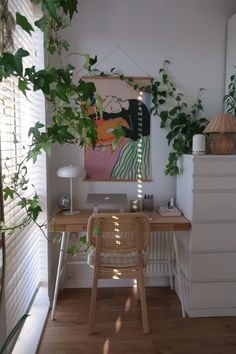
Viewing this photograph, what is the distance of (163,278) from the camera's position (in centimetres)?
295

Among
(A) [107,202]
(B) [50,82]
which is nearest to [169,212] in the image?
(A) [107,202]

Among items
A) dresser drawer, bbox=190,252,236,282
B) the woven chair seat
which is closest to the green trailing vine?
the woven chair seat

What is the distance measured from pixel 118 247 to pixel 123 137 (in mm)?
1070

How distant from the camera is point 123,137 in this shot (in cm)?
275

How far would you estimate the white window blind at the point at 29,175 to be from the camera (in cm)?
171

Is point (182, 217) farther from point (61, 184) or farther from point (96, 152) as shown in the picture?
point (61, 184)

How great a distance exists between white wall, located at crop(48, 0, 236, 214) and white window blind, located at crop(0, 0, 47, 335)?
0.46 metres

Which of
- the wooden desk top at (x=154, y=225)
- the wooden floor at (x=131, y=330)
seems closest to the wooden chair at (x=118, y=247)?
the wooden floor at (x=131, y=330)

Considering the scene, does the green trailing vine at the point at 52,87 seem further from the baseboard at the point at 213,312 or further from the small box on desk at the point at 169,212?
the baseboard at the point at 213,312

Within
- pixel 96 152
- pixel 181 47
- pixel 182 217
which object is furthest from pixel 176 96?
pixel 182 217

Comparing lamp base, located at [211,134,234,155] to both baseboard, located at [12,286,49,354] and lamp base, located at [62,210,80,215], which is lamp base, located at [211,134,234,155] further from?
baseboard, located at [12,286,49,354]

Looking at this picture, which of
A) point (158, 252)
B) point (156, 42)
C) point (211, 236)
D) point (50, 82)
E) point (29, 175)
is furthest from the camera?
point (158, 252)

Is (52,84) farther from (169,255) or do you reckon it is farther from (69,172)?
(169,255)

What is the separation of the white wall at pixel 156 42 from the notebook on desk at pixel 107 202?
0.19 metres
